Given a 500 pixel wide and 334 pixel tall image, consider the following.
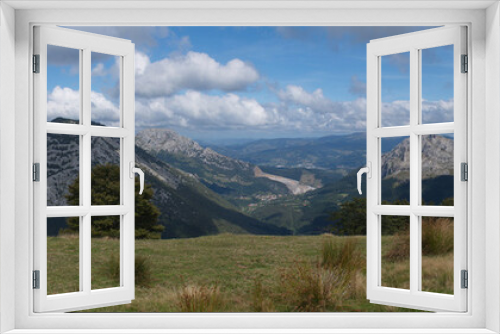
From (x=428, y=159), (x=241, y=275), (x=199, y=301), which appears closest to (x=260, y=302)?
(x=199, y=301)

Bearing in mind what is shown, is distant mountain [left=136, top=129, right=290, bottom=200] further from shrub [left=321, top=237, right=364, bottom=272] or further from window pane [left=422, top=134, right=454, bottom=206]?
shrub [left=321, top=237, right=364, bottom=272]

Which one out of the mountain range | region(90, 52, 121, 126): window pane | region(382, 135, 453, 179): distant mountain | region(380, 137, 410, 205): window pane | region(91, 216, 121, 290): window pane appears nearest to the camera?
region(91, 216, 121, 290): window pane

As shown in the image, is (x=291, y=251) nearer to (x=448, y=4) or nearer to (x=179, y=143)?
(x=179, y=143)

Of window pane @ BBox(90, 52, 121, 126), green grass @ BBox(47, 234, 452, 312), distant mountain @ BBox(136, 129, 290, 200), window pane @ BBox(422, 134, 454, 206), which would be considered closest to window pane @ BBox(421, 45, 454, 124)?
window pane @ BBox(422, 134, 454, 206)

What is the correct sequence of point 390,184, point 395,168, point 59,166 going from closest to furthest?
point 59,166 → point 395,168 → point 390,184

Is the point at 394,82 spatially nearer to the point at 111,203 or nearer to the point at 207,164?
the point at 207,164
